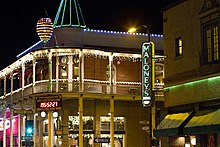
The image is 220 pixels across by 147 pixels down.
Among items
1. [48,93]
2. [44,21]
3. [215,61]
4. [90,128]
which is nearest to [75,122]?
[90,128]

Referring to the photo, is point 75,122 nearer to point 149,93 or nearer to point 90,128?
point 90,128

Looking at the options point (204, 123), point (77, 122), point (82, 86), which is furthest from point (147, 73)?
point (77, 122)

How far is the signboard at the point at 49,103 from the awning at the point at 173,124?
11397 mm

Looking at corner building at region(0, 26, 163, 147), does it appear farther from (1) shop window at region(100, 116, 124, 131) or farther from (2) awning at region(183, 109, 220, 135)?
(2) awning at region(183, 109, 220, 135)

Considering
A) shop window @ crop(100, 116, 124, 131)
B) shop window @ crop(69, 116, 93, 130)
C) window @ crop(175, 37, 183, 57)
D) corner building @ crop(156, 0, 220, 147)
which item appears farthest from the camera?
shop window @ crop(100, 116, 124, 131)

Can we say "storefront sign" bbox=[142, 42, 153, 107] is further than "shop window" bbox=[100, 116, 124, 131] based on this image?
No

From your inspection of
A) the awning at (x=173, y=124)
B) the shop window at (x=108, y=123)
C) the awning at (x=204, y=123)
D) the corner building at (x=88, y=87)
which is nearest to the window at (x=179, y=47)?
the awning at (x=173, y=124)

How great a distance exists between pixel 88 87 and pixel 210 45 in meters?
15.9

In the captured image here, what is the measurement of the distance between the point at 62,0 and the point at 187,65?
2211 centimetres

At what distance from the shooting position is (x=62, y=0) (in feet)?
155

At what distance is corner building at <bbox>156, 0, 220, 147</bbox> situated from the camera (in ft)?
82.3

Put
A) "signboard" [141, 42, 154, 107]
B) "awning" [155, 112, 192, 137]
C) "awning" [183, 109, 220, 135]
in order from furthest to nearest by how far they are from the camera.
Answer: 1. "signboard" [141, 42, 154, 107]
2. "awning" [155, 112, 192, 137]
3. "awning" [183, 109, 220, 135]

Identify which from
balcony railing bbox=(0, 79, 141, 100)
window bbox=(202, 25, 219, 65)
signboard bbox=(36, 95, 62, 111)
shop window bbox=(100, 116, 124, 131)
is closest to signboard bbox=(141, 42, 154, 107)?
window bbox=(202, 25, 219, 65)

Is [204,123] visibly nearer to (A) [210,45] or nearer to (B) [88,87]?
(A) [210,45]
